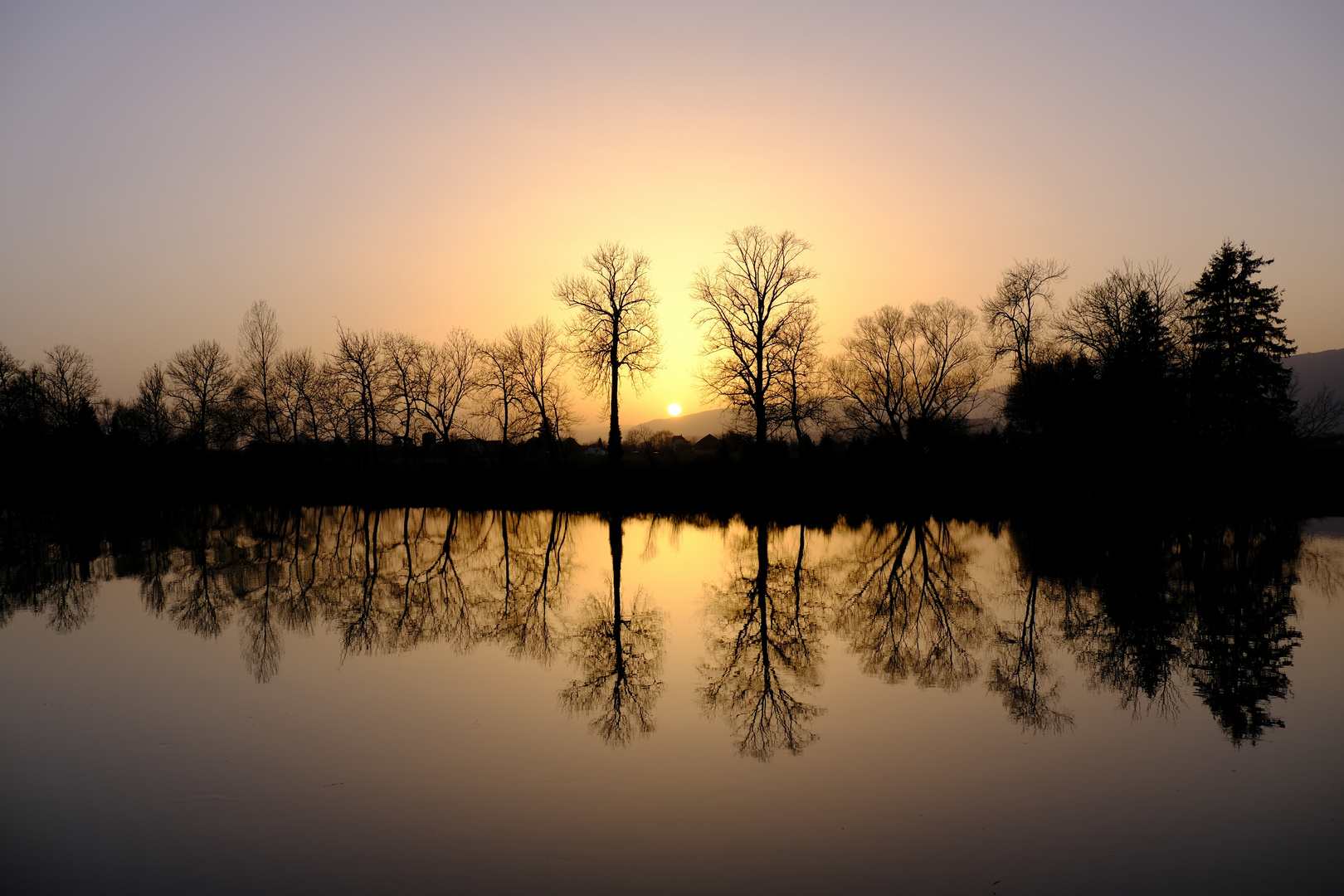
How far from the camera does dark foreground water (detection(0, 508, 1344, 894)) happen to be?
553 centimetres

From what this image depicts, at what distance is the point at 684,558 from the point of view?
20703 mm

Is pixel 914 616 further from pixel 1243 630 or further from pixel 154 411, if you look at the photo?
pixel 154 411

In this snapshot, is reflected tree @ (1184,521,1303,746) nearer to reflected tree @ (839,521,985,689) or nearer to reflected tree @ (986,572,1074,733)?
reflected tree @ (986,572,1074,733)

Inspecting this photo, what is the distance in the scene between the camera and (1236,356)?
141 ft

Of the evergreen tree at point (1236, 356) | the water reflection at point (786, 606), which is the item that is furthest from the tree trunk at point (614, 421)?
the evergreen tree at point (1236, 356)

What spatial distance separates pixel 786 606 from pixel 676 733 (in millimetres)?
6568

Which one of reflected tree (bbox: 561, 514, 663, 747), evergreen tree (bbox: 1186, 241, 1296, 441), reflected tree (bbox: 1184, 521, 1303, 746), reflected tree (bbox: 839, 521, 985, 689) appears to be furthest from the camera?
evergreen tree (bbox: 1186, 241, 1296, 441)

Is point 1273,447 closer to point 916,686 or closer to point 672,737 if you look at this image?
point 916,686

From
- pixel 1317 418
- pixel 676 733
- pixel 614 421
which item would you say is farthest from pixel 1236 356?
pixel 676 733

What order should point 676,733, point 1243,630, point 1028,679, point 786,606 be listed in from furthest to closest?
point 786,606
point 1243,630
point 1028,679
point 676,733

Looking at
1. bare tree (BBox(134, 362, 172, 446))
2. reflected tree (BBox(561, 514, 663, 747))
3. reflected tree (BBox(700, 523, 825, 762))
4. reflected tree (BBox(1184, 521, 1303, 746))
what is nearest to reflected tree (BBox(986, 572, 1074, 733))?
reflected tree (BBox(1184, 521, 1303, 746))

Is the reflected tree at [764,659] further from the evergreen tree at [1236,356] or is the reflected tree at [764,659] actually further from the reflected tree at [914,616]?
the evergreen tree at [1236,356]

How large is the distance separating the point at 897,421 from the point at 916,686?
46299 mm

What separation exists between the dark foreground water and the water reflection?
10 centimetres
